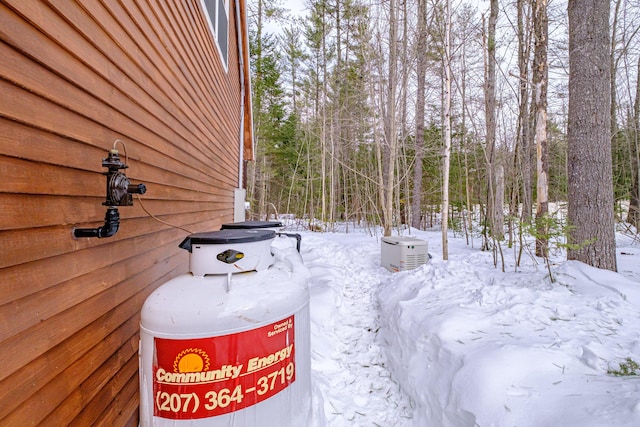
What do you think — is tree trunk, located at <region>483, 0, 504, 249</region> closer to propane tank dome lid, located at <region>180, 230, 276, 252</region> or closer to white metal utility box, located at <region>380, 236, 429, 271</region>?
white metal utility box, located at <region>380, 236, 429, 271</region>

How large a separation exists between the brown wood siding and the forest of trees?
3973 millimetres

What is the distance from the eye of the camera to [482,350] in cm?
216

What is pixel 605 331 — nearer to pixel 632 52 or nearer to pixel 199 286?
pixel 199 286

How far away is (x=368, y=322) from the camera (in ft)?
12.6

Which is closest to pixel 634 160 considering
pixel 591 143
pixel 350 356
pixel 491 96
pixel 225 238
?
pixel 491 96

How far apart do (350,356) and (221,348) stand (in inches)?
83.2

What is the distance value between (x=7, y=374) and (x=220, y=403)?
30.1 inches

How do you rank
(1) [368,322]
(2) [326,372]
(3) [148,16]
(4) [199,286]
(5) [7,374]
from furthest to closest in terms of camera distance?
1. (1) [368,322]
2. (2) [326,372]
3. (3) [148,16]
4. (4) [199,286]
5. (5) [7,374]

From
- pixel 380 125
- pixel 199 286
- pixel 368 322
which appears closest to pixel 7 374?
pixel 199 286

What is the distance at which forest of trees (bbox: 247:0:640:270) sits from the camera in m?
3.66

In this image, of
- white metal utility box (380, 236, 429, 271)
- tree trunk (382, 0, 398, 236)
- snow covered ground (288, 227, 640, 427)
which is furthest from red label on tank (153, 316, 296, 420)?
tree trunk (382, 0, 398, 236)

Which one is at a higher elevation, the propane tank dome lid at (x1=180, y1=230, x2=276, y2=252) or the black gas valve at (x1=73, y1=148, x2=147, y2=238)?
the black gas valve at (x1=73, y1=148, x2=147, y2=238)

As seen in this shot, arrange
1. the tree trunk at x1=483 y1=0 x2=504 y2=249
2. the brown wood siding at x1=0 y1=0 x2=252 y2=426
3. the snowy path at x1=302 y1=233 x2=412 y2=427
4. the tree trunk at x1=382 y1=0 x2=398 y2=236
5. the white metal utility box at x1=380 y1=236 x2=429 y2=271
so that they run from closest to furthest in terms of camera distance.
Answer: the brown wood siding at x1=0 y1=0 x2=252 y2=426 < the snowy path at x1=302 y1=233 x2=412 y2=427 < the white metal utility box at x1=380 y1=236 x2=429 y2=271 < the tree trunk at x1=483 y1=0 x2=504 y2=249 < the tree trunk at x1=382 y1=0 x2=398 y2=236

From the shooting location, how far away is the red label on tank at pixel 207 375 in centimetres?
134
